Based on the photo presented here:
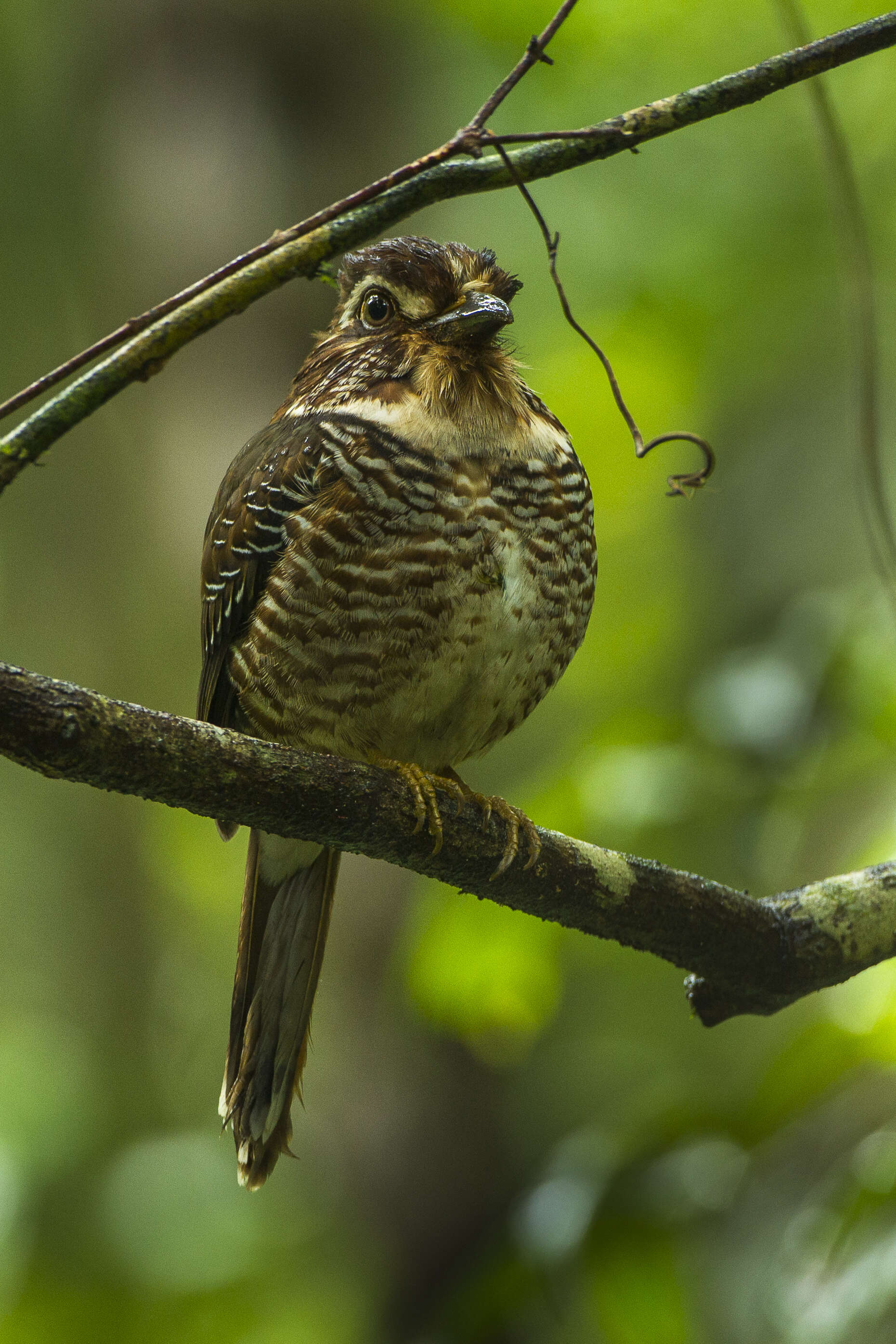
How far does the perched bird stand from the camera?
8.38 ft

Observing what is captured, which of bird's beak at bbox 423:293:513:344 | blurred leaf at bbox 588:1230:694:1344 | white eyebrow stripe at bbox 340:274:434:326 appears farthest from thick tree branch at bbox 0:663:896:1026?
white eyebrow stripe at bbox 340:274:434:326

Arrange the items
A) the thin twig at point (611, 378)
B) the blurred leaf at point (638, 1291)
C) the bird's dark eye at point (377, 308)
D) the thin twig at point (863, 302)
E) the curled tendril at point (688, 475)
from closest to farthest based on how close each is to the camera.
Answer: the thin twig at point (611, 378)
the curled tendril at point (688, 475)
the thin twig at point (863, 302)
the blurred leaf at point (638, 1291)
the bird's dark eye at point (377, 308)

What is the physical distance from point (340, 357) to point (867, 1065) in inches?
77.2

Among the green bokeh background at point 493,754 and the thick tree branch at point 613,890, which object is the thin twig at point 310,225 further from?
the green bokeh background at point 493,754

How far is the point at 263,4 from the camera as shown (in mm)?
4984

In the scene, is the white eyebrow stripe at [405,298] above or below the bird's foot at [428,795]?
above

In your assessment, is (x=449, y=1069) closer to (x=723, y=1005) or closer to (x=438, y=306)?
(x=723, y=1005)

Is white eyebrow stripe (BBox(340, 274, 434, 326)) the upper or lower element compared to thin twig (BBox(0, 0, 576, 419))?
upper

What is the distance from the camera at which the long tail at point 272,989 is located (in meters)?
2.91

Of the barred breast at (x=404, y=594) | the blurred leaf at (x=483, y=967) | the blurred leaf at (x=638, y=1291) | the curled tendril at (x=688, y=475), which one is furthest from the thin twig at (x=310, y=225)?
the blurred leaf at (x=638, y=1291)

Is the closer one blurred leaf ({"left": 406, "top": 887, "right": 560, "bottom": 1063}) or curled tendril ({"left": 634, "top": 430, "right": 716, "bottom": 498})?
curled tendril ({"left": 634, "top": 430, "right": 716, "bottom": 498})

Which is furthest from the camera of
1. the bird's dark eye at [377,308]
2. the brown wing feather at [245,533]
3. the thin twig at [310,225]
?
the bird's dark eye at [377,308]

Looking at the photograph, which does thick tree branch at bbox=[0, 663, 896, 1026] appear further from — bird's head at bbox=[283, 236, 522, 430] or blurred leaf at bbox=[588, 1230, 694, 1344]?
bird's head at bbox=[283, 236, 522, 430]

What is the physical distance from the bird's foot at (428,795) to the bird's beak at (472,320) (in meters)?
1.00
